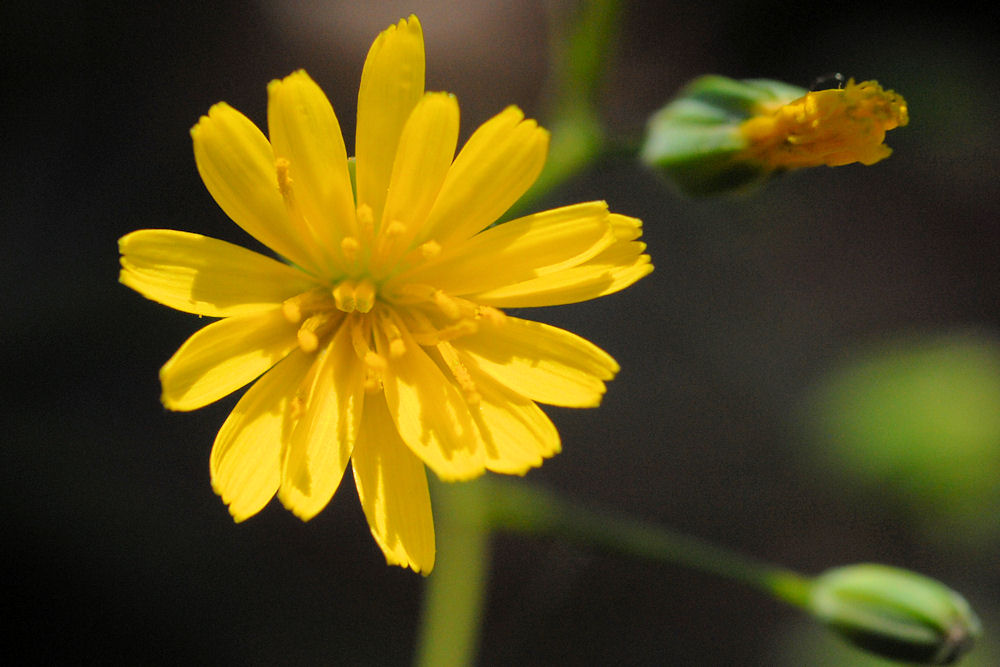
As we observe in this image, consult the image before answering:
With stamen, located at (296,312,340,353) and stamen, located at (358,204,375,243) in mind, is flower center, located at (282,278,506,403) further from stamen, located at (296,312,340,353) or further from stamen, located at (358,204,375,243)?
stamen, located at (358,204,375,243)

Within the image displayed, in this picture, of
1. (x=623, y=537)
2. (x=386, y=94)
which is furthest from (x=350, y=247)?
(x=623, y=537)

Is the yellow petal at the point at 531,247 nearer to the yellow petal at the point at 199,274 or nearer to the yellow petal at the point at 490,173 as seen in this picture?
the yellow petal at the point at 490,173

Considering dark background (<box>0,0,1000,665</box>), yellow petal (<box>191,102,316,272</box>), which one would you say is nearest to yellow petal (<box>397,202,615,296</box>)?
yellow petal (<box>191,102,316,272</box>)

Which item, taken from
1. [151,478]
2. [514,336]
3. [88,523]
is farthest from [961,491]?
[88,523]

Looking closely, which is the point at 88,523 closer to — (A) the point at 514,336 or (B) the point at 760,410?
(A) the point at 514,336

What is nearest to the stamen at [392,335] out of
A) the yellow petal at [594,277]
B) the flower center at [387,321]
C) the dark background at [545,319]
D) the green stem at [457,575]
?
the flower center at [387,321]

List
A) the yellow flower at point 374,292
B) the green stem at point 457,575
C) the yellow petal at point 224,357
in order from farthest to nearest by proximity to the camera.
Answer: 1. the green stem at point 457,575
2. the yellow flower at point 374,292
3. the yellow petal at point 224,357
